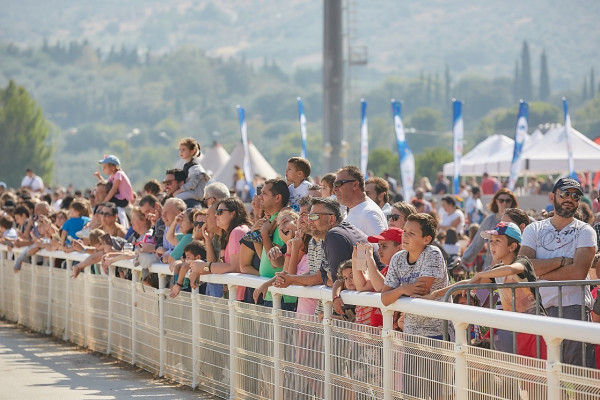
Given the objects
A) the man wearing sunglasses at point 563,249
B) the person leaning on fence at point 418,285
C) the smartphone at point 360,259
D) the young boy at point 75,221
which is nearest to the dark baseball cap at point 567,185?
the man wearing sunglasses at point 563,249

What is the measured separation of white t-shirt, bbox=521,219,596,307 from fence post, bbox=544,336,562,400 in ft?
8.50

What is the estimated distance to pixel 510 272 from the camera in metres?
7.72

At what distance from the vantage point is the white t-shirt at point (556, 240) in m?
8.53

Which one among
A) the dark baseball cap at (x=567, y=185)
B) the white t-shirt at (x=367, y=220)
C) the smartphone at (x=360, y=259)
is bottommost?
the smartphone at (x=360, y=259)

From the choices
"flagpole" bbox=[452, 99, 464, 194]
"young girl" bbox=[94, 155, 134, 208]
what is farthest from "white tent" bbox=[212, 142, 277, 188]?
"young girl" bbox=[94, 155, 134, 208]

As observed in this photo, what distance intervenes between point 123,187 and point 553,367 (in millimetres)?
11299

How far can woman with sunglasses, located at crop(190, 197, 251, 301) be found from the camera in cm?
1039

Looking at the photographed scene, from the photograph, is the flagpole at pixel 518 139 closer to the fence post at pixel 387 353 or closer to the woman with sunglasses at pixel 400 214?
the woman with sunglasses at pixel 400 214

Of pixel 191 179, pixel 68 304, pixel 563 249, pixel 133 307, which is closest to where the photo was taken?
pixel 563 249

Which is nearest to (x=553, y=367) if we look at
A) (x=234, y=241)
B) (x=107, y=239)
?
(x=234, y=241)

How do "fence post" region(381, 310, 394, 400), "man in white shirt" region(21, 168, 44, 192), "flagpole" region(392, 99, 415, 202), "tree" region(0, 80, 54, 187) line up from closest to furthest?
"fence post" region(381, 310, 394, 400), "flagpole" region(392, 99, 415, 202), "man in white shirt" region(21, 168, 44, 192), "tree" region(0, 80, 54, 187)

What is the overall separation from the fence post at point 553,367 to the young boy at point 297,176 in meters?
6.11

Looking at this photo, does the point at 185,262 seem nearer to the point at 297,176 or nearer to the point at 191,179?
the point at 297,176

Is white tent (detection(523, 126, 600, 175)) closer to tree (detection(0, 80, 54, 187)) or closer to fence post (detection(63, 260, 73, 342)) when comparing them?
fence post (detection(63, 260, 73, 342))
